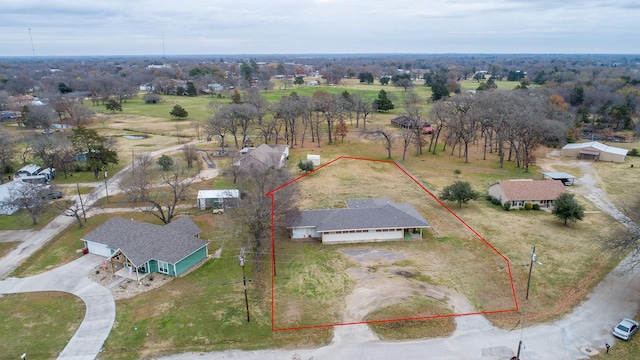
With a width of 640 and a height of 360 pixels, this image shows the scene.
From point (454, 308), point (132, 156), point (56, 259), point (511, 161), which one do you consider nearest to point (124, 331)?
point (56, 259)

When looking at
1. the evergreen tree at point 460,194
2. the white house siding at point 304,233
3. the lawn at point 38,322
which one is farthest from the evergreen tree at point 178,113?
the lawn at point 38,322

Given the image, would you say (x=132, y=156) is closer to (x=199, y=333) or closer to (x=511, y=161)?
(x=199, y=333)

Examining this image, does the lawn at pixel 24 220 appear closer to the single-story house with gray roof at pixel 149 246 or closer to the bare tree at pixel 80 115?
the single-story house with gray roof at pixel 149 246

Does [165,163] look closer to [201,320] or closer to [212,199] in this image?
[212,199]

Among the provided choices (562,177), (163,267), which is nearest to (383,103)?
(562,177)

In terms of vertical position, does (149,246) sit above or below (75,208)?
above

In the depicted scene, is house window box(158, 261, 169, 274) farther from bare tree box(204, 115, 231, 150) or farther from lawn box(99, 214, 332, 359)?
bare tree box(204, 115, 231, 150)
